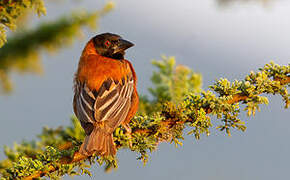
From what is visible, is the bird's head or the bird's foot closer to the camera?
the bird's foot

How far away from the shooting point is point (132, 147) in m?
2.90

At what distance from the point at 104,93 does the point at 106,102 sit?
0.17 m

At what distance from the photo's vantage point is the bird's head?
Answer: 454 centimetres

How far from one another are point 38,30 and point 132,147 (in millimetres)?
6286

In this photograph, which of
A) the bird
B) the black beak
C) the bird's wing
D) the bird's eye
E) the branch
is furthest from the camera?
the bird's eye

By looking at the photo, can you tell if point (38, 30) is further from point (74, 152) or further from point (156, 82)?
point (74, 152)

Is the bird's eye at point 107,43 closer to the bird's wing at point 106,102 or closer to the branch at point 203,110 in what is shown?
the bird's wing at point 106,102

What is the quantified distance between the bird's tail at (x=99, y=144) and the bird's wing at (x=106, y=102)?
154mm

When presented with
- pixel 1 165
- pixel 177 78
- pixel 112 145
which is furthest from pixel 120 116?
pixel 1 165

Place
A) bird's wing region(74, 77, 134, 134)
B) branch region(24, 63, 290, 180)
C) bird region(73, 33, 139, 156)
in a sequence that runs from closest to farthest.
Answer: branch region(24, 63, 290, 180) → bird region(73, 33, 139, 156) → bird's wing region(74, 77, 134, 134)

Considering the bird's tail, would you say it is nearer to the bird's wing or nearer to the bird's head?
the bird's wing

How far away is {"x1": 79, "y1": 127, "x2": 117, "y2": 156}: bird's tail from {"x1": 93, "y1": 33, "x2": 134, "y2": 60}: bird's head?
1.72 m

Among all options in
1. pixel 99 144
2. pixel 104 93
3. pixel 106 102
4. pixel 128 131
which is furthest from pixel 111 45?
pixel 99 144

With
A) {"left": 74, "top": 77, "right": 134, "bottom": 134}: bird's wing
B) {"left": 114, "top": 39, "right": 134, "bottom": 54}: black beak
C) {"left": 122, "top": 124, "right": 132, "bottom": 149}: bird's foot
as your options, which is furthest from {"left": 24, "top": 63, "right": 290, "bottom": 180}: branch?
{"left": 114, "top": 39, "right": 134, "bottom": 54}: black beak
